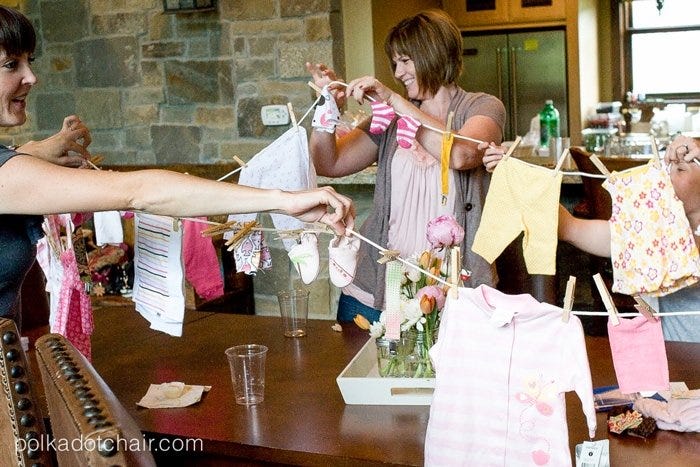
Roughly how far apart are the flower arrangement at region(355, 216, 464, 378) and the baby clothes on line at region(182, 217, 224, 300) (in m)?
0.63

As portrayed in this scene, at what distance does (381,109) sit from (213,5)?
2.38 metres

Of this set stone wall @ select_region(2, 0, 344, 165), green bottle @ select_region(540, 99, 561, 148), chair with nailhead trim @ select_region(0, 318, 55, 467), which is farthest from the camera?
green bottle @ select_region(540, 99, 561, 148)

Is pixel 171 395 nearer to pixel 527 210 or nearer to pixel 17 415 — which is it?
pixel 17 415

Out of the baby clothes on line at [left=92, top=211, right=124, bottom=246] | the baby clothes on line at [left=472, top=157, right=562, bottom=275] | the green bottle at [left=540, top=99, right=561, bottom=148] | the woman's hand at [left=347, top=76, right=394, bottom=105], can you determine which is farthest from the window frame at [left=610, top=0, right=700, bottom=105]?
the baby clothes on line at [left=472, top=157, right=562, bottom=275]

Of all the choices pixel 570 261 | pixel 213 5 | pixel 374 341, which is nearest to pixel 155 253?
pixel 374 341

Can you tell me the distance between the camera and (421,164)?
8.18ft

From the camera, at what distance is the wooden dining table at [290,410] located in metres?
1.63

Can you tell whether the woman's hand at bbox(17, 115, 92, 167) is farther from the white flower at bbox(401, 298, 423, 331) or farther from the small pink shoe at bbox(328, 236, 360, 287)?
the white flower at bbox(401, 298, 423, 331)

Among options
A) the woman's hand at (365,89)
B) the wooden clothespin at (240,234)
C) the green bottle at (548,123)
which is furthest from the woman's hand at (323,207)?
the green bottle at (548,123)

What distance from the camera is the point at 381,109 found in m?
2.27

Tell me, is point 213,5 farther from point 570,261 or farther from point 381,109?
point 381,109

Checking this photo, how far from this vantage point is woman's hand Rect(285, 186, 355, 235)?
1.65 meters

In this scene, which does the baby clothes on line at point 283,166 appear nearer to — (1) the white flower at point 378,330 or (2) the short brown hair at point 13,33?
(1) the white flower at point 378,330

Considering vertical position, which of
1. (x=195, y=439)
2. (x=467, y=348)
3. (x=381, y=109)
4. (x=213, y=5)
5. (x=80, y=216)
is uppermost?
(x=213, y=5)
